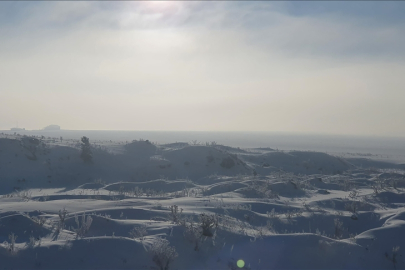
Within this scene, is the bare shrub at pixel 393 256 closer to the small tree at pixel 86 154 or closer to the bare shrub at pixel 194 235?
the bare shrub at pixel 194 235

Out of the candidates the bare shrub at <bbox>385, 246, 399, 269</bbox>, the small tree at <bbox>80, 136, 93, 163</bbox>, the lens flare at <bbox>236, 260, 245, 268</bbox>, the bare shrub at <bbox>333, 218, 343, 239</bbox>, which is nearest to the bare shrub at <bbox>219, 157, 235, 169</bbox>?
the small tree at <bbox>80, 136, 93, 163</bbox>

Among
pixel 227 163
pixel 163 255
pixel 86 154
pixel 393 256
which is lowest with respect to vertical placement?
pixel 393 256

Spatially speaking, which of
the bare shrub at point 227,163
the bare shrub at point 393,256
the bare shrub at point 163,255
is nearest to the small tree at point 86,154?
the bare shrub at point 227,163

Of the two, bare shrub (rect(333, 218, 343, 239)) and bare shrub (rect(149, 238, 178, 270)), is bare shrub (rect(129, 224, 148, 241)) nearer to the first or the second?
bare shrub (rect(149, 238, 178, 270))

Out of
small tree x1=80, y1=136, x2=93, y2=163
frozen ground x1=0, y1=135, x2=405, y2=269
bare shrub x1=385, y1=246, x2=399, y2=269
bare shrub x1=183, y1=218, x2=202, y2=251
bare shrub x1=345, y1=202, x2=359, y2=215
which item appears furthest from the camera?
small tree x1=80, y1=136, x2=93, y2=163

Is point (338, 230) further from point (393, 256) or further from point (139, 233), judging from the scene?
point (139, 233)

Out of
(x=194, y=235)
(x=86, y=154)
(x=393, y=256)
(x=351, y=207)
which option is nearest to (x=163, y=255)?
(x=194, y=235)

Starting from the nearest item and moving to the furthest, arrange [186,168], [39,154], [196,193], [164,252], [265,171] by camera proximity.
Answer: [164,252]
[196,193]
[39,154]
[186,168]
[265,171]

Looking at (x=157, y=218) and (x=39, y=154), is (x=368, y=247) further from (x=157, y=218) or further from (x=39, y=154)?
(x=39, y=154)

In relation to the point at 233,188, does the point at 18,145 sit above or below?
above

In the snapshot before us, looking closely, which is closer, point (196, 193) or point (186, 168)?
point (196, 193)

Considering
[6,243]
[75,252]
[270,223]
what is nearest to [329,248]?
[270,223]
